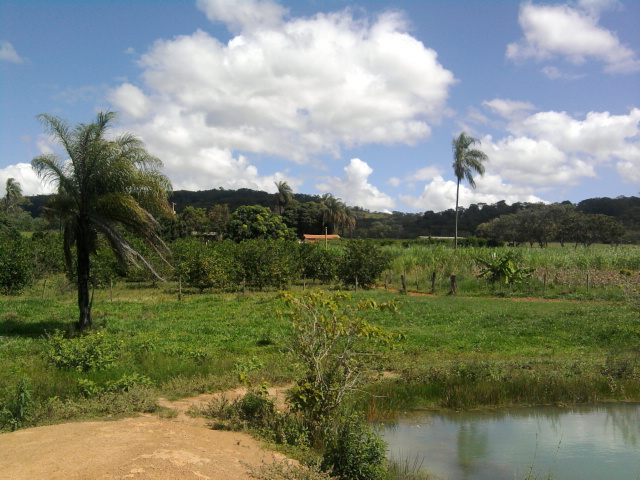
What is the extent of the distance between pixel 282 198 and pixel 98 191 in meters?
59.3

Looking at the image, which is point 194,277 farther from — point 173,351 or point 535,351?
point 535,351

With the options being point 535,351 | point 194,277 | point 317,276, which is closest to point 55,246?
point 194,277

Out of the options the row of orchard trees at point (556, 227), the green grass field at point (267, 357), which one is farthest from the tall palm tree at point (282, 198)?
the green grass field at point (267, 357)

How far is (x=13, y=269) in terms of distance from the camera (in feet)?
69.9

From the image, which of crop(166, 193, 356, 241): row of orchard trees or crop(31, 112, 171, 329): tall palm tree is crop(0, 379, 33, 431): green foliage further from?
crop(166, 193, 356, 241): row of orchard trees

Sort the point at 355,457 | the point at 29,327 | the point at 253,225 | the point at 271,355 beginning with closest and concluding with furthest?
the point at 355,457
the point at 271,355
the point at 29,327
the point at 253,225

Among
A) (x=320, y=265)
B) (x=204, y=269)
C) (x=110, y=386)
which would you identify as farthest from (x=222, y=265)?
(x=110, y=386)

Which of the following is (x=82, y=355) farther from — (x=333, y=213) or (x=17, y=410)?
(x=333, y=213)

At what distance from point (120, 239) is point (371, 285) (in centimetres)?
1766

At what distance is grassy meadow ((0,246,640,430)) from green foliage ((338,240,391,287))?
23.4ft

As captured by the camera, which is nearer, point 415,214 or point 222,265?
point 222,265

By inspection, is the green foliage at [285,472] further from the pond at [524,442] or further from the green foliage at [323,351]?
the pond at [524,442]

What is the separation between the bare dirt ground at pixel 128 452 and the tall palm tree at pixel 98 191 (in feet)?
23.0

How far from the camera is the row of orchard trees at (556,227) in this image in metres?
51.3
